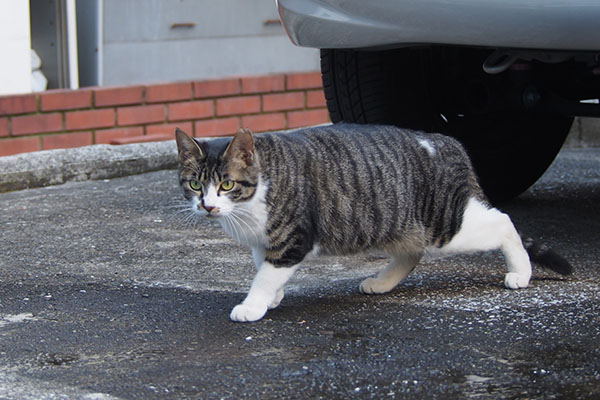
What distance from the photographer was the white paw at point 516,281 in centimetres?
355

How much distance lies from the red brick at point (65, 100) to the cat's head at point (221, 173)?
2.96 meters

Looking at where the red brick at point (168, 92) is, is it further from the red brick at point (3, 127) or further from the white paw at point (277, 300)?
the white paw at point (277, 300)

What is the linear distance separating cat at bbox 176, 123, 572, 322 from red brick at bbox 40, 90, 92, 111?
9.40 ft

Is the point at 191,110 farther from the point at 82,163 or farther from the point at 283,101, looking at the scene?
the point at 82,163

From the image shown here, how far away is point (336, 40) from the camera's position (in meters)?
3.85

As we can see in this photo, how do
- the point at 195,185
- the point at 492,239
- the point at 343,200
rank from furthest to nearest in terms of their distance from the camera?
the point at 492,239 < the point at 343,200 < the point at 195,185

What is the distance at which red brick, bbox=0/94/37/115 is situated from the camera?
5.88 m

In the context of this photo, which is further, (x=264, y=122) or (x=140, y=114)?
(x=264, y=122)

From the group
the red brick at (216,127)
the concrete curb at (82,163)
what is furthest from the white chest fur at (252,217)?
the red brick at (216,127)

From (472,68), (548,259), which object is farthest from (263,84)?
(548,259)

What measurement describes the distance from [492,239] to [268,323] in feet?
2.91

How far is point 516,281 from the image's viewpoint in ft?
11.7

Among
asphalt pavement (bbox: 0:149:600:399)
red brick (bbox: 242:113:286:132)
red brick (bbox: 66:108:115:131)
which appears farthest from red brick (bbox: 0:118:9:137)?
red brick (bbox: 242:113:286:132)

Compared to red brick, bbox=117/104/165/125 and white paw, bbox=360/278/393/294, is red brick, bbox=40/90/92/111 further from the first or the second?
white paw, bbox=360/278/393/294
